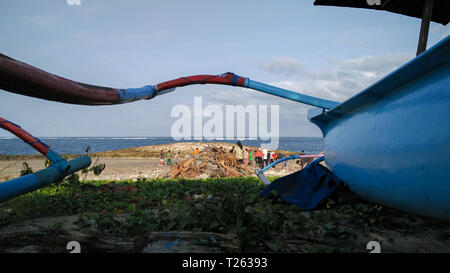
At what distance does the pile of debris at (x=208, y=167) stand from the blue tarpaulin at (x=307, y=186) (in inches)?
230

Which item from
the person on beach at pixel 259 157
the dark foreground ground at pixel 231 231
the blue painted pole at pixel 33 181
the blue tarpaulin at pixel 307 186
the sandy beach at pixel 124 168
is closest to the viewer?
the dark foreground ground at pixel 231 231

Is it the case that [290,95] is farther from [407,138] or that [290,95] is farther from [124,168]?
[124,168]

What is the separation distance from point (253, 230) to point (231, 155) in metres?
9.66

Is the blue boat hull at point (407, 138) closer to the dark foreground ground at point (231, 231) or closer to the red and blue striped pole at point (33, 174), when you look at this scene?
the dark foreground ground at point (231, 231)

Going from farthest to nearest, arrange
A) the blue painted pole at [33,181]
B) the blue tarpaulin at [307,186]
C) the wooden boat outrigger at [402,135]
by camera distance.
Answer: the blue tarpaulin at [307,186] < the blue painted pole at [33,181] < the wooden boat outrigger at [402,135]

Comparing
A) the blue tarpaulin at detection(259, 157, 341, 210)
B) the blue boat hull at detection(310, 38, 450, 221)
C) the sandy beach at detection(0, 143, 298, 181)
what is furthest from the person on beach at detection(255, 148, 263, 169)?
the blue boat hull at detection(310, 38, 450, 221)

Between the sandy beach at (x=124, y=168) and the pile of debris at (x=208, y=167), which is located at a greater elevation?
the pile of debris at (x=208, y=167)

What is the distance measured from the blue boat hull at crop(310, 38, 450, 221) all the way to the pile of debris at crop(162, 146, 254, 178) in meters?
7.16

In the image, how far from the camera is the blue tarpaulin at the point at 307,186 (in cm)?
379

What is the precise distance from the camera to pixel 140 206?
4191 millimetres

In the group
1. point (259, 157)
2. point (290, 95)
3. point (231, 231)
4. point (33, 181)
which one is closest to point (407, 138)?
point (231, 231)

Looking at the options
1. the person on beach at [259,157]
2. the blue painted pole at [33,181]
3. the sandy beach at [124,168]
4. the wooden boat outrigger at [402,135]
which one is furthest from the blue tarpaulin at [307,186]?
the person on beach at [259,157]
